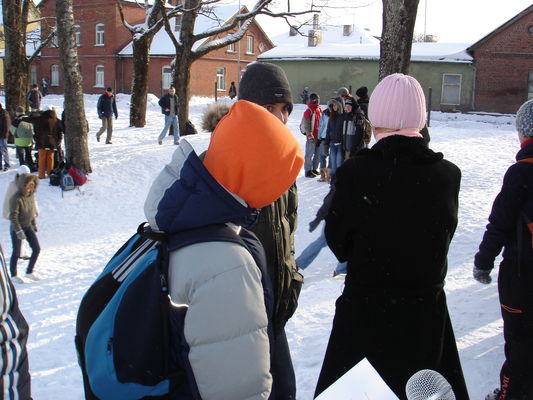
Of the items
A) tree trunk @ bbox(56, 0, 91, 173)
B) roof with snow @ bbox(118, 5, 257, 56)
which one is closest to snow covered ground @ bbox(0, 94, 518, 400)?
tree trunk @ bbox(56, 0, 91, 173)

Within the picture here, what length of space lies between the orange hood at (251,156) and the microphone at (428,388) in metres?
0.77

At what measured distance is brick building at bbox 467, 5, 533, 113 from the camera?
30312 millimetres

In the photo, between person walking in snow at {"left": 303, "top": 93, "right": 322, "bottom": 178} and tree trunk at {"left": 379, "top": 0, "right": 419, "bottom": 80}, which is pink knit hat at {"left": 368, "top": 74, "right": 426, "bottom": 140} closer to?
tree trunk at {"left": 379, "top": 0, "right": 419, "bottom": 80}

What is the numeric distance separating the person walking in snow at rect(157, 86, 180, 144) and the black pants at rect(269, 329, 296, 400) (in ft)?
43.8

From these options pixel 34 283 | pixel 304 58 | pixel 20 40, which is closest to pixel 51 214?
pixel 34 283

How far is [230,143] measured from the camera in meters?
1.67

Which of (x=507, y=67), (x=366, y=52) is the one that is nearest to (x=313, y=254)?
(x=507, y=67)

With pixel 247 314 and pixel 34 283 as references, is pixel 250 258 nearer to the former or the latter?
pixel 247 314

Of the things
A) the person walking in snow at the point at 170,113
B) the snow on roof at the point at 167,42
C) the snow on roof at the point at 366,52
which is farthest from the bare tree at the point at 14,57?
the snow on roof at the point at 167,42

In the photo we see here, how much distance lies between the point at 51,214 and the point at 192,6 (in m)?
9.90

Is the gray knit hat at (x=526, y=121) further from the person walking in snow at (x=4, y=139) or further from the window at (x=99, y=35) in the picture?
the window at (x=99, y=35)

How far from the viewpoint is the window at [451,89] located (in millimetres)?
31844

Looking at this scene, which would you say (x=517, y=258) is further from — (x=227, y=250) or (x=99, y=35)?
(x=99, y=35)

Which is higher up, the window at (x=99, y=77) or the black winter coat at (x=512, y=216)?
the window at (x=99, y=77)
